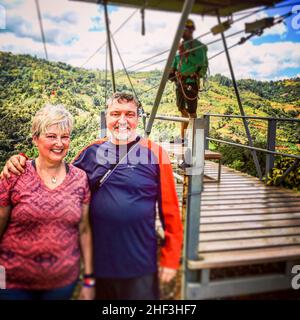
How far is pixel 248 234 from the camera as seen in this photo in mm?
2180

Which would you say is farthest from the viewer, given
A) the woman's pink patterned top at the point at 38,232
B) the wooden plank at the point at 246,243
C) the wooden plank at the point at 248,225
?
the wooden plank at the point at 248,225

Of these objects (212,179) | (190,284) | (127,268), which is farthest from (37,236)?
(212,179)

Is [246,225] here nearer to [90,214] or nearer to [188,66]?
[188,66]

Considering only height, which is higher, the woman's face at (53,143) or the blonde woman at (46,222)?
the woman's face at (53,143)

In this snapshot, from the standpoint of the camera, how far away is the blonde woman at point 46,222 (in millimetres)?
1360

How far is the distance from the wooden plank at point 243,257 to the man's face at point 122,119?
0.76 meters

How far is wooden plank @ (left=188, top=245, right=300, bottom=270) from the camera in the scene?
1721 millimetres

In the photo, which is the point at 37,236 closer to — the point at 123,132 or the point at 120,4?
the point at 123,132

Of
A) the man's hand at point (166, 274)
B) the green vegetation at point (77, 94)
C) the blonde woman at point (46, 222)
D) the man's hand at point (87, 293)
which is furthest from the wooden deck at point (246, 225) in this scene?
the green vegetation at point (77, 94)

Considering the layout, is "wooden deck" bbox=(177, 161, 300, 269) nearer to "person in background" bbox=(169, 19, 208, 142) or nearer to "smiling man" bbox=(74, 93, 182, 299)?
"smiling man" bbox=(74, 93, 182, 299)

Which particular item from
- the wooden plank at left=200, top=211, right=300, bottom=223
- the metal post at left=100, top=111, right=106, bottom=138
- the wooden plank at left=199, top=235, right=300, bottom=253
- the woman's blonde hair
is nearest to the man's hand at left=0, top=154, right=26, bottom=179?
the woman's blonde hair

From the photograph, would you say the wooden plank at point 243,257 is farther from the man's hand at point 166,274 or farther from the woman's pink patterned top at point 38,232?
the woman's pink patterned top at point 38,232

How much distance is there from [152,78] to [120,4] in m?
0.52

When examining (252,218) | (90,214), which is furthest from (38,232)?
(252,218)
